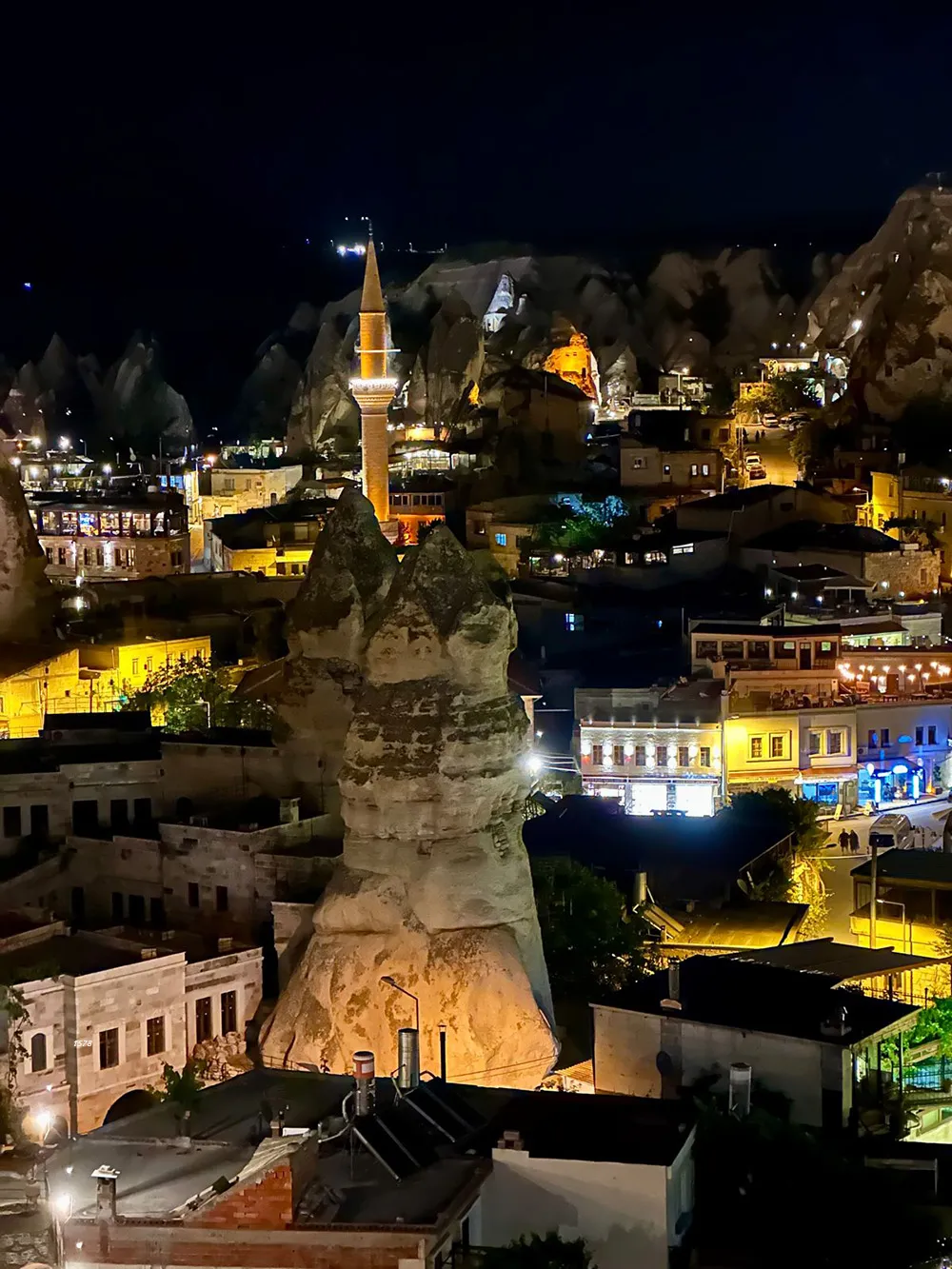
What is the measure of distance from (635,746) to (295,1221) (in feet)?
77.5

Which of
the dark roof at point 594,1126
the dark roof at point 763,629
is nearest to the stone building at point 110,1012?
the dark roof at point 594,1126

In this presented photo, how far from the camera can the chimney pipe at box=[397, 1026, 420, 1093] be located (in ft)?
63.1

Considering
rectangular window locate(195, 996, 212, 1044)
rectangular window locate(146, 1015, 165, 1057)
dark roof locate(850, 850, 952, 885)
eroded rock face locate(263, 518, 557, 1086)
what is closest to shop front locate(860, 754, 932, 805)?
dark roof locate(850, 850, 952, 885)

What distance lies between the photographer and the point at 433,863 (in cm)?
2233

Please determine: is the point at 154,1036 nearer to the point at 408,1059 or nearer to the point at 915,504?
the point at 408,1059

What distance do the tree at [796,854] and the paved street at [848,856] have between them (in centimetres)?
16

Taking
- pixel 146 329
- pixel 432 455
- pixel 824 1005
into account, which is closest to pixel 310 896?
pixel 824 1005

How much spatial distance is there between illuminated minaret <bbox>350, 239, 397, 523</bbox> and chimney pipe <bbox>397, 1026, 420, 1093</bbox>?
29.7 meters

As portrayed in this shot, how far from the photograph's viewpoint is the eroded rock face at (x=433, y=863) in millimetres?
22109

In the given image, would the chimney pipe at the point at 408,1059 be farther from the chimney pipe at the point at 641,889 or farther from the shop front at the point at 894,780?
the shop front at the point at 894,780

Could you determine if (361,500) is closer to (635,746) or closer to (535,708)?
(635,746)

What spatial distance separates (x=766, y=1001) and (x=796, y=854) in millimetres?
11695

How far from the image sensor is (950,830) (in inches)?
1331

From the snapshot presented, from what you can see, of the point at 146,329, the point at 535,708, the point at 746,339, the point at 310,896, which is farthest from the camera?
the point at 146,329
